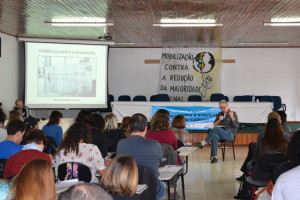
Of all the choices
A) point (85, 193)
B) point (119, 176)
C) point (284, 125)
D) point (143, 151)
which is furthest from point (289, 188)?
point (284, 125)

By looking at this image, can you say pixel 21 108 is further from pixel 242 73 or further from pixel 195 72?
pixel 242 73

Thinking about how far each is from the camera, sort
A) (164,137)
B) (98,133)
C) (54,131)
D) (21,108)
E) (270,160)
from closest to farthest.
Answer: (270,160)
(98,133)
(164,137)
(54,131)
(21,108)

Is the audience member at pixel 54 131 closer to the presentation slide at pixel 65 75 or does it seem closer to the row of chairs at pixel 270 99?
the presentation slide at pixel 65 75

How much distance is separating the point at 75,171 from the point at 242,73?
47.7ft

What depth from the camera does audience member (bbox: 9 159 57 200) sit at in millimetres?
2348

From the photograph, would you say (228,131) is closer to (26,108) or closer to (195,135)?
(195,135)

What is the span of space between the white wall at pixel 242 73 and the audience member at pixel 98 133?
12.0m

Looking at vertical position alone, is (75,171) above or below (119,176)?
below

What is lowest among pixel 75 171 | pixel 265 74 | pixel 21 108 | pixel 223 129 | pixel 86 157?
pixel 223 129

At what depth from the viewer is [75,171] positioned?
4660 mm

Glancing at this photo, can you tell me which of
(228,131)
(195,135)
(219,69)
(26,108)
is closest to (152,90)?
(219,69)

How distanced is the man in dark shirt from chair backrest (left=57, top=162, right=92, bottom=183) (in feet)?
21.5

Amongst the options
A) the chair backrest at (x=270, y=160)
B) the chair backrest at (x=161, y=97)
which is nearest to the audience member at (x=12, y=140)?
the chair backrest at (x=270, y=160)

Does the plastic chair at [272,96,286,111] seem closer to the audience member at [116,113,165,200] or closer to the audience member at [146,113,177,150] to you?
the audience member at [146,113,177,150]
